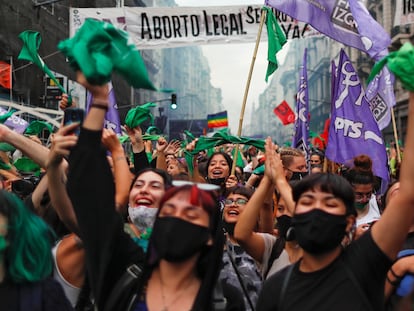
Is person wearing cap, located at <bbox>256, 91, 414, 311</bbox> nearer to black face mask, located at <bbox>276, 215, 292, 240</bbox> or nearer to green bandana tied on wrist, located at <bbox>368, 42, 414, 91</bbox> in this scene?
green bandana tied on wrist, located at <bbox>368, 42, 414, 91</bbox>

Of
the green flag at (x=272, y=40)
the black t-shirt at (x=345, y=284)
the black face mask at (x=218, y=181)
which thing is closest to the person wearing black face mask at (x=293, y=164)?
the black face mask at (x=218, y=181)

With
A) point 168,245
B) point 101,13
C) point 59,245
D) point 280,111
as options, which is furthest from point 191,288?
point 280,111

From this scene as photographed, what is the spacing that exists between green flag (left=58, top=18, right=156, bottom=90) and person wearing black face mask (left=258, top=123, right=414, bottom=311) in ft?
3.16

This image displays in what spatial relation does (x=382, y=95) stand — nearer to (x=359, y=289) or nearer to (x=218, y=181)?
(x=218, y=181)

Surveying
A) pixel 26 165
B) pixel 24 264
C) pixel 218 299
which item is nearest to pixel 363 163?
pixel 218 299

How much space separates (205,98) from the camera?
14350 cm

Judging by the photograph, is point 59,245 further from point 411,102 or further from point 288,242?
point 411,102

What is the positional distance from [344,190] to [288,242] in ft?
3.24

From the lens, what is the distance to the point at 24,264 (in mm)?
2492

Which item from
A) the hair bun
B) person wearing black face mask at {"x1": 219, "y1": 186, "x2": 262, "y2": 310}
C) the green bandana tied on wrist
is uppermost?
the green bandana tied on wrist

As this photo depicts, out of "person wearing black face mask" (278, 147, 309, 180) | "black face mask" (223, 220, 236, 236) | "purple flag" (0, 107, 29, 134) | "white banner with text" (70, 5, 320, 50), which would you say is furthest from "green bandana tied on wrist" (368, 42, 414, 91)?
"white banner with text" (70, 5, 320, 50)

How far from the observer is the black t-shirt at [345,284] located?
7.53ft

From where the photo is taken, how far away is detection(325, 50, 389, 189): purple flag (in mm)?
5801

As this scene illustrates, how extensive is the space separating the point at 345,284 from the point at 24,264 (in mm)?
1435
